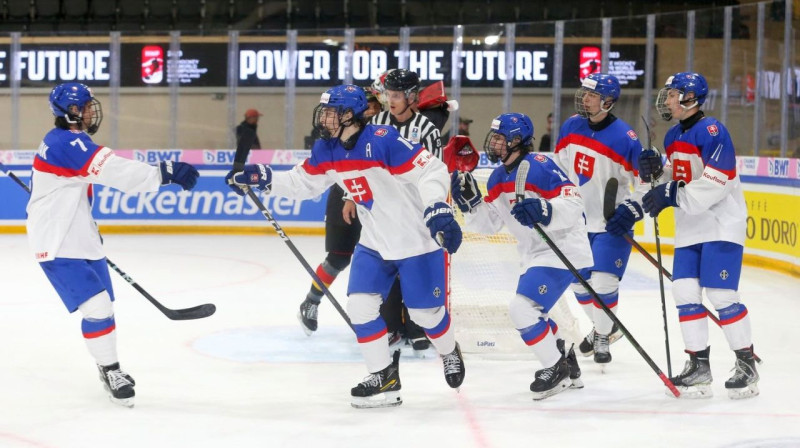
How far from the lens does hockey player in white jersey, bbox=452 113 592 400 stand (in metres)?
3.95

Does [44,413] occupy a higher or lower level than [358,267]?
lower

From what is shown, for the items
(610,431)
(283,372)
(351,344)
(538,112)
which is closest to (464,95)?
(538,112)

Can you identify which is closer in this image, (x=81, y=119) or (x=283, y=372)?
(x=81, y=119)

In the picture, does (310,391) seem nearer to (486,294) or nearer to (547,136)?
(486,294)

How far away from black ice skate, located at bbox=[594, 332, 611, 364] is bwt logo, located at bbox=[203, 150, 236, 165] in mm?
6241

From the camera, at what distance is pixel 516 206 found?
3.79 m

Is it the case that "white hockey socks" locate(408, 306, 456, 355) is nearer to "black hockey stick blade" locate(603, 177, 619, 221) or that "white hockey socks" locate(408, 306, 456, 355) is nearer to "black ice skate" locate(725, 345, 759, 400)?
"black hockey stick blade" locate(603, 177, 619, 221)

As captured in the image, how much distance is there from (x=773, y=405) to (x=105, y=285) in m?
2.59

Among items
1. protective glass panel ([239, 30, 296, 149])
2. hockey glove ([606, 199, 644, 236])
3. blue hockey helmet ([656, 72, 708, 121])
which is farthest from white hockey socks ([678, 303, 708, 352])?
protective glass panel ([239, 30, 296, 149])

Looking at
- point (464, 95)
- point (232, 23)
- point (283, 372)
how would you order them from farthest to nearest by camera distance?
1. point (232, 23)
2. point (464, 95)
3. point (283, 372)

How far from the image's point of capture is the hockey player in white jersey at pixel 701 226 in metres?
4.04

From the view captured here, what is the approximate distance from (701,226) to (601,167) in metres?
0.62

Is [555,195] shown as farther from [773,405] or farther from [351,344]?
[351,344]

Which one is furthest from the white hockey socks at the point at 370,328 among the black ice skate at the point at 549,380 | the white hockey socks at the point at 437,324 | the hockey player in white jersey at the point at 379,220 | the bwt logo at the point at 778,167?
the bwt logo at the point at 778,167
